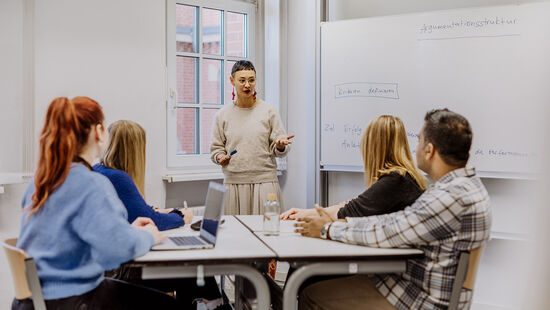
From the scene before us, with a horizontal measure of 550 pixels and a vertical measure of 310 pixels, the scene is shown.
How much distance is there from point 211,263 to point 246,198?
163 centimetres

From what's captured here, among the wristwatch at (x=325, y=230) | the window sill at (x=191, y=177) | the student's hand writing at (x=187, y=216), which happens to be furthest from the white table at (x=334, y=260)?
the window sill at (x=191, y=177)

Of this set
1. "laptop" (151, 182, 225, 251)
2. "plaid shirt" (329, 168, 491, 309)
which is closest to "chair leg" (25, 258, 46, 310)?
"laptop" (151, 182, 225, 251)

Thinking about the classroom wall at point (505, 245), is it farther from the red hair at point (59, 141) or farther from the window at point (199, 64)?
the red hair at point (59, 141)

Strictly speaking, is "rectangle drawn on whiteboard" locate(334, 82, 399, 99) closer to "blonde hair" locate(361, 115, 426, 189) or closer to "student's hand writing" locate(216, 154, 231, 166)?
"student's hand writing" locate(216, 154, 231, 166)

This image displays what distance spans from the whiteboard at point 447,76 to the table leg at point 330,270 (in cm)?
152

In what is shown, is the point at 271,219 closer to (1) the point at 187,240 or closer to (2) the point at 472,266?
(1) the point at 187,240

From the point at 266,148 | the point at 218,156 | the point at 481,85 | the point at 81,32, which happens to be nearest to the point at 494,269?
the point at 481,85

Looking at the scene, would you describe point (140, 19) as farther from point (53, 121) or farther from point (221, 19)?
point (53, 121)

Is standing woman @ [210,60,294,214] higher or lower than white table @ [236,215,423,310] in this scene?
higher

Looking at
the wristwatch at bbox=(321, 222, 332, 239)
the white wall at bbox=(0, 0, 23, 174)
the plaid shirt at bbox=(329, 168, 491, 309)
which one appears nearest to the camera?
the plaid shirt at bbox=(329, 168, 491, 309)

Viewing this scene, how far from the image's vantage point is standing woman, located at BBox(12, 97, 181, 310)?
4.82ft

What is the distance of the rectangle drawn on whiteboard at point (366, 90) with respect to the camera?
10.9 feet

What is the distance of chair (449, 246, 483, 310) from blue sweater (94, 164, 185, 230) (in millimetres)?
1212

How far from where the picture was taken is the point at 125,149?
209 cm
